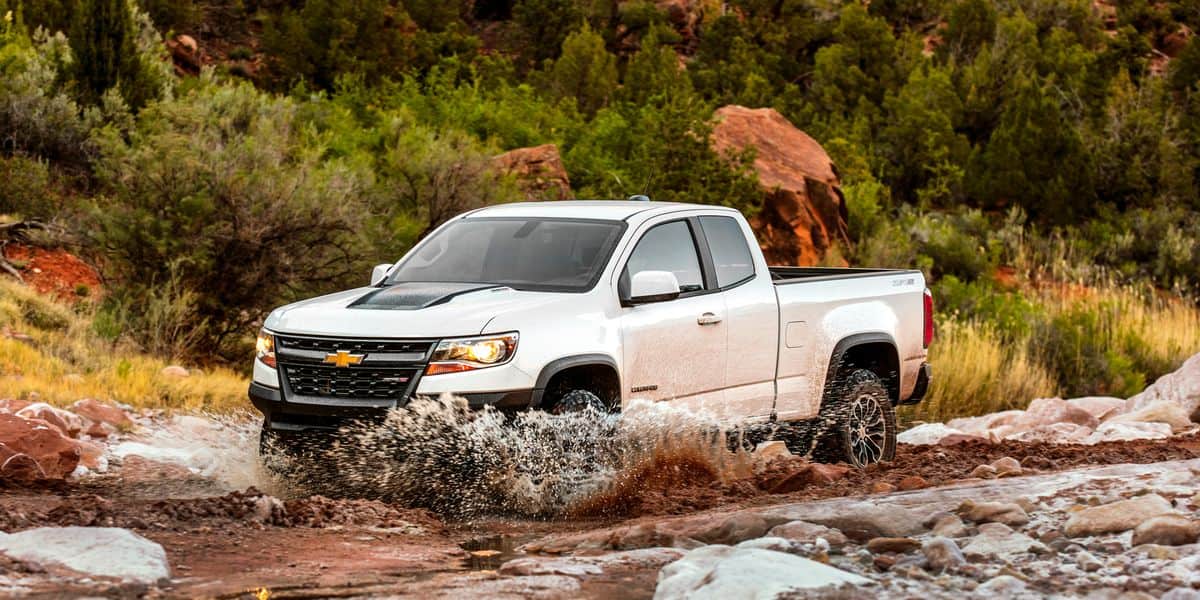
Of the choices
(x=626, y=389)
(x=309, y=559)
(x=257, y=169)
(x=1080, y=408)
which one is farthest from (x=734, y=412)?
(x=257, y=169)

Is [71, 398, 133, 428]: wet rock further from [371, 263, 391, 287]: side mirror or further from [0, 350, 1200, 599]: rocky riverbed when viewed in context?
[371, 263, 391, 287]: side mirror

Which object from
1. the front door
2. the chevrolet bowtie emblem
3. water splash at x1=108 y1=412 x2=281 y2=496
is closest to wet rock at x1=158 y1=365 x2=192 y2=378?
water splash at x1=108 y1=412 x2=281 y2=496

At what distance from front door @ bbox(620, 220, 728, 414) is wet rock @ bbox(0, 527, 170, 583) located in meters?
2.93

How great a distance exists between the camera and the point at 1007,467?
9.65m

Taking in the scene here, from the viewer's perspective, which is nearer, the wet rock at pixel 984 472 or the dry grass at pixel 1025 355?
the wet rock at pixel 984 472

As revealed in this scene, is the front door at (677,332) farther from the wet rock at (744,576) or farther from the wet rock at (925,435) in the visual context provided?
the wet rock at (925,435)

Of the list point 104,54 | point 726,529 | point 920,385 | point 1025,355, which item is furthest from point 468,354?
point 104,54

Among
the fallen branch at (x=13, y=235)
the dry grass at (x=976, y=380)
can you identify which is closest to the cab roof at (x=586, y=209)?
the dry grass at (x=976, y=380)

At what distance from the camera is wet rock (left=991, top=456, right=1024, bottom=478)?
31.1ft

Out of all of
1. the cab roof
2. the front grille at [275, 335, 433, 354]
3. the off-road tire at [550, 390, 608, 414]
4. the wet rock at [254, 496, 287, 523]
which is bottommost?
the wet rock at [254, 496, 287, 523]

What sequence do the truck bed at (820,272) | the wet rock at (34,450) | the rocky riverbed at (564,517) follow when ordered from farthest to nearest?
the truck bed at (820,272) < the wet rock at (34,450) < the rocky riverbed at (564,517)

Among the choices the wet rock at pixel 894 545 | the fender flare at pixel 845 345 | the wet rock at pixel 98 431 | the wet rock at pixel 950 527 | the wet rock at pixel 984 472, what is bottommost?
the wet rock at pixel 984 472

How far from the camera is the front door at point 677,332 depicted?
8.31 metres

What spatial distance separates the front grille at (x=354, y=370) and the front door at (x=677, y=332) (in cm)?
127
